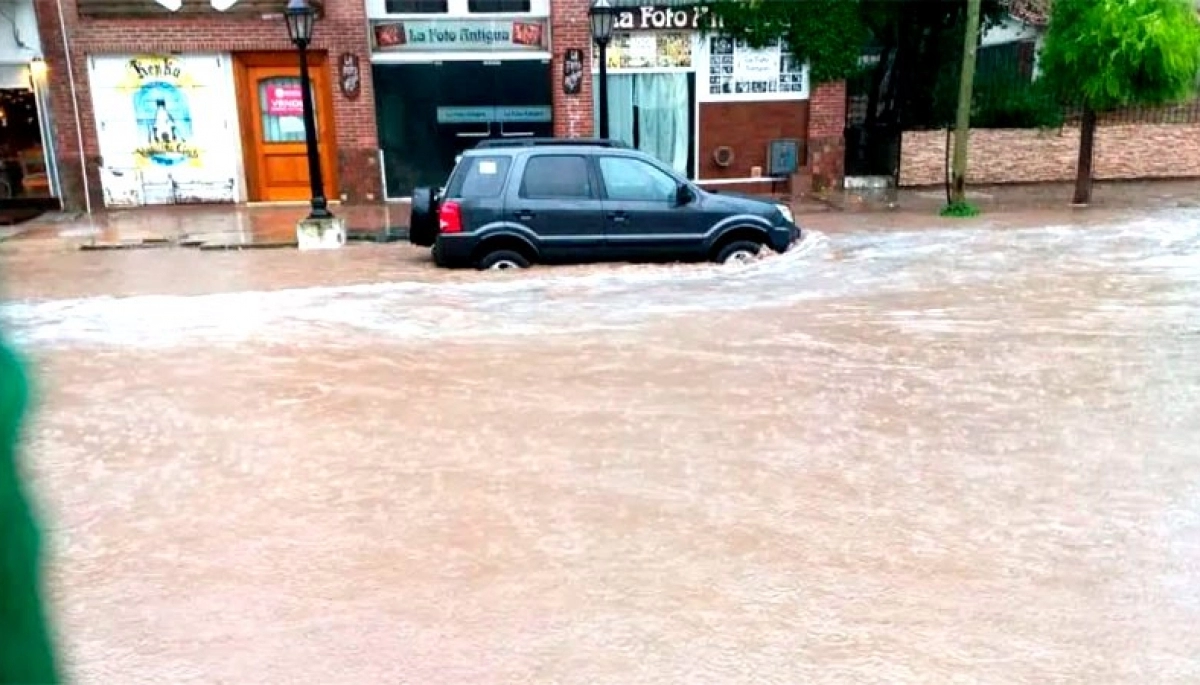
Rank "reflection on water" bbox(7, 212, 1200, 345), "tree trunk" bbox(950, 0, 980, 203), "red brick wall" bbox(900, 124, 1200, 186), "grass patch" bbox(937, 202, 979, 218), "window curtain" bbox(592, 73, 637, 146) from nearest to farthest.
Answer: "reflection on water" bbox(7, 212, 1200, 345) → "tree trunk" bbox(950, 0, 980, 203) → "grass patch" bbox(937, 202, 979, 218) → "window curtain" bbox(592, 73, 637, 146) → "red brick wall" bbox(900, 124, 1200, 186)

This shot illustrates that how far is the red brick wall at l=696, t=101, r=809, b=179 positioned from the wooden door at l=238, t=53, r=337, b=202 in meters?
6.47

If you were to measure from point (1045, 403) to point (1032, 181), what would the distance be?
14.2m

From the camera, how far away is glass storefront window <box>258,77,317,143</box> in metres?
16.9

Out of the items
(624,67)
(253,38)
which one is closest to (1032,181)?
(624,67)

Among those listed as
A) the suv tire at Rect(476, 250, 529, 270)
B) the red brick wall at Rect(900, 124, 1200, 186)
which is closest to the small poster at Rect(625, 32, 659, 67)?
the red brick wall at Rect(900, 124, 1200, 186)

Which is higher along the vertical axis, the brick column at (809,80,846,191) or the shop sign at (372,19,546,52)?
the shop sign at (372,19,546,52)

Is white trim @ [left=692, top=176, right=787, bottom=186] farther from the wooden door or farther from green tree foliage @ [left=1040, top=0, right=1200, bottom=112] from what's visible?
the wooden door

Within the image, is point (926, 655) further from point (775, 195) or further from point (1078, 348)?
point (775, 195)

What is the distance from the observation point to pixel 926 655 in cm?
369

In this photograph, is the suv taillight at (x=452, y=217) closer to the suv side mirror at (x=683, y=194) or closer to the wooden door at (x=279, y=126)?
the suv side mirror at (x=683, y=194)

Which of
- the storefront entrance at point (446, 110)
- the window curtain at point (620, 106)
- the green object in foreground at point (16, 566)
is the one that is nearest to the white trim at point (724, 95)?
the window curtain at point (620, 106)

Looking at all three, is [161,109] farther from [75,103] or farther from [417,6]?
[417,6]

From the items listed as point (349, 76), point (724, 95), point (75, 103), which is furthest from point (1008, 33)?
point (75, 103)

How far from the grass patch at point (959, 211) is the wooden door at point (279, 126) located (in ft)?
32.8
